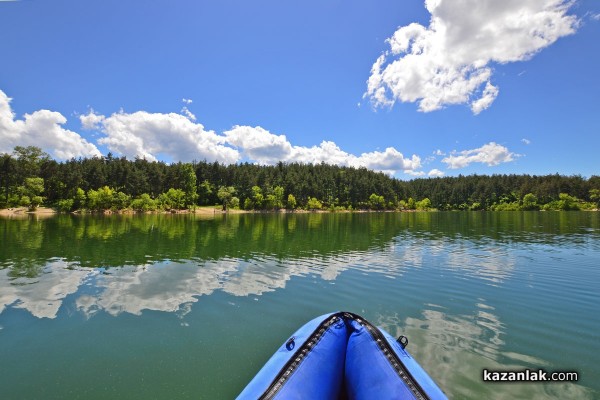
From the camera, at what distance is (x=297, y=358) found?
242 inches

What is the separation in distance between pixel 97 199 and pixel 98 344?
112 m

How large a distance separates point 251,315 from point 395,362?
28.4ft

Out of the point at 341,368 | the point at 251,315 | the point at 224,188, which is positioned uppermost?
the point at 224,188

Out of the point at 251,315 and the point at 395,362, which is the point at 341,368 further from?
the point at 251,315

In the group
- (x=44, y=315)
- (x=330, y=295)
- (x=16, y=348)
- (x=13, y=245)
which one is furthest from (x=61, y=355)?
(x=13, y=245)

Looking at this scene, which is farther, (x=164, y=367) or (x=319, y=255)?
(x=319, y=255)

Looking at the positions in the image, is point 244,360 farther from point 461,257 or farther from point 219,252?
point 461,257

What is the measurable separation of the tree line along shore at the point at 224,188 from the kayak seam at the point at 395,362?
385 ft

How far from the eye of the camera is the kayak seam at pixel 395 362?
527cm

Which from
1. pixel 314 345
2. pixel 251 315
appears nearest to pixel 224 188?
pixel 251 315

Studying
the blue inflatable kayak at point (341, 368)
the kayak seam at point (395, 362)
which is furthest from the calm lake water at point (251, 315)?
the kayak seam at point (395, 362)

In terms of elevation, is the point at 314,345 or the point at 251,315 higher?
the point at 314,345

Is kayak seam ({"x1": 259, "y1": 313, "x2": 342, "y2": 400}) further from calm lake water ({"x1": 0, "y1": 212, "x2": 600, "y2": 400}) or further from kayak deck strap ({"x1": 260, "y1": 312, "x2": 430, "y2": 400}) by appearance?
calm lake water ({"x1": 0, "y1": 212, "x2": 600, "y2": 400})

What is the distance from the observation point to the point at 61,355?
9883 mm
